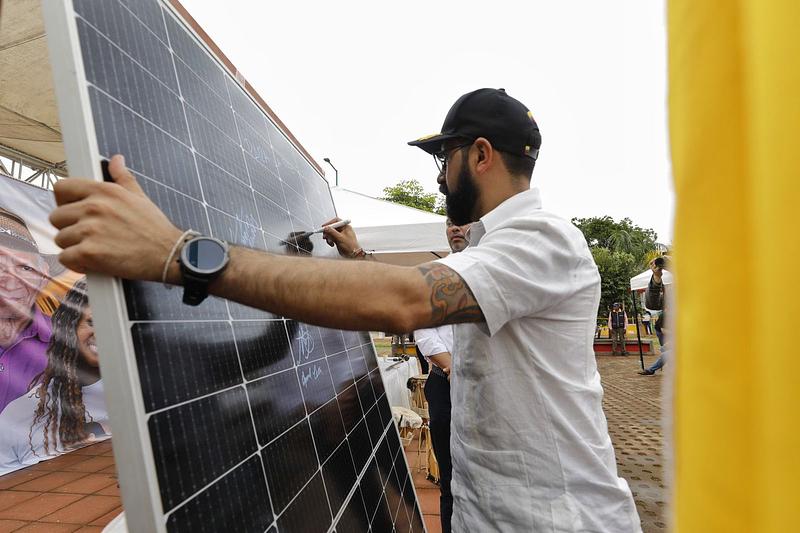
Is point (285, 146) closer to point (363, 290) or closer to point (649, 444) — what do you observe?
point (363, 290)

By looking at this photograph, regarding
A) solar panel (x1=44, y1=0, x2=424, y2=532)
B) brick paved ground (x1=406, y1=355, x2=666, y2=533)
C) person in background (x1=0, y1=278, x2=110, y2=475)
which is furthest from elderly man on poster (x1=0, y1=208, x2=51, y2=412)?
solar panel (x1=44, y1=0, x2=424, y2=532)

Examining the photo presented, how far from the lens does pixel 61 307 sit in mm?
5699

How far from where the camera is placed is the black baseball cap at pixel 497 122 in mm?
1712

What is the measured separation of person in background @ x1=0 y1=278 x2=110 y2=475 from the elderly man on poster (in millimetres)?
141

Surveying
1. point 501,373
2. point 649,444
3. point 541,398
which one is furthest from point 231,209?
point 649,444

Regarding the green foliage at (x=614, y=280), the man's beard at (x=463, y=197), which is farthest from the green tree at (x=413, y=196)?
the man's beard at (x=463, y=197)

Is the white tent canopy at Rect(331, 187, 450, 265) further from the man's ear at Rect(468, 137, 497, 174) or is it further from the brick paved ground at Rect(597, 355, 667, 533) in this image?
the man's ear at Rect(468, 137, 497, 174)

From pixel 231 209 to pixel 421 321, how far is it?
72 cm

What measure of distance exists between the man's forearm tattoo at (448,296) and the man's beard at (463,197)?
680 millimetres

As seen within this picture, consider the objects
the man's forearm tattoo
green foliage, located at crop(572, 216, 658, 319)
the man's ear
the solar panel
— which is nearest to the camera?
the solar panel

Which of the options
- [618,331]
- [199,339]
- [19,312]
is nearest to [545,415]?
[199,339]

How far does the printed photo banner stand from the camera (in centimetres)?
497

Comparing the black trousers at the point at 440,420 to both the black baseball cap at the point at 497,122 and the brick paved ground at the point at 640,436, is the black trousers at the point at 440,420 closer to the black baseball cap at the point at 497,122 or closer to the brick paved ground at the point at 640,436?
the brick paved ground at the point at 640,436
